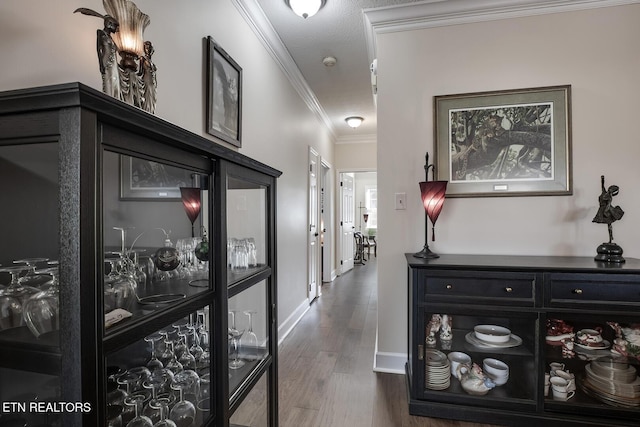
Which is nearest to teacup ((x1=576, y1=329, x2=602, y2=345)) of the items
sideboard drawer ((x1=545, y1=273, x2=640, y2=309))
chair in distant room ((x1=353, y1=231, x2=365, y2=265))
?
sideboard drawer ((x1=545, y1=273, x2=640, y2=309))

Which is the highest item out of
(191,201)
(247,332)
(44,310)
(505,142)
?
(505,142)

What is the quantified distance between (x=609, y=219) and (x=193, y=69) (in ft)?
8.86

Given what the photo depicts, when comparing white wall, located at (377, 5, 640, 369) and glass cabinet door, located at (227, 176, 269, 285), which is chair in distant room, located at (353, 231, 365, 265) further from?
glass cabinet door, located at (227, 176, 269, 285)

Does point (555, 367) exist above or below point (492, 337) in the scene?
below

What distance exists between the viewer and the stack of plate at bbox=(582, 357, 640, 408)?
1.81 metres

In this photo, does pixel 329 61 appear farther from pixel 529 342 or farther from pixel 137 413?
pixel 137 413

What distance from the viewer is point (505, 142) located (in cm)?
236

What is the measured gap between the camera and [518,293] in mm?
1857

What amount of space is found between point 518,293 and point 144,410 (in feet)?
6.31

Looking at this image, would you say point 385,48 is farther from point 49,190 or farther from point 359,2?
point 49,190

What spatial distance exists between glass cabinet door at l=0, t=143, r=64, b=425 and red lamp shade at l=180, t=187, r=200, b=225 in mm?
370

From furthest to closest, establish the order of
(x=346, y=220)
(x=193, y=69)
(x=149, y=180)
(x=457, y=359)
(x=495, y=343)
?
1. (x=346, y=220)
2. (x=457, y=359)
3. (x=495, y=343)
4. (x=193, y=69)
5. (x=149, y=180)

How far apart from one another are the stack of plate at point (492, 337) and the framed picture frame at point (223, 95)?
2.06m

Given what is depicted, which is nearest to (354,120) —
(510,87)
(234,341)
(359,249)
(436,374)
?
(510,87)
